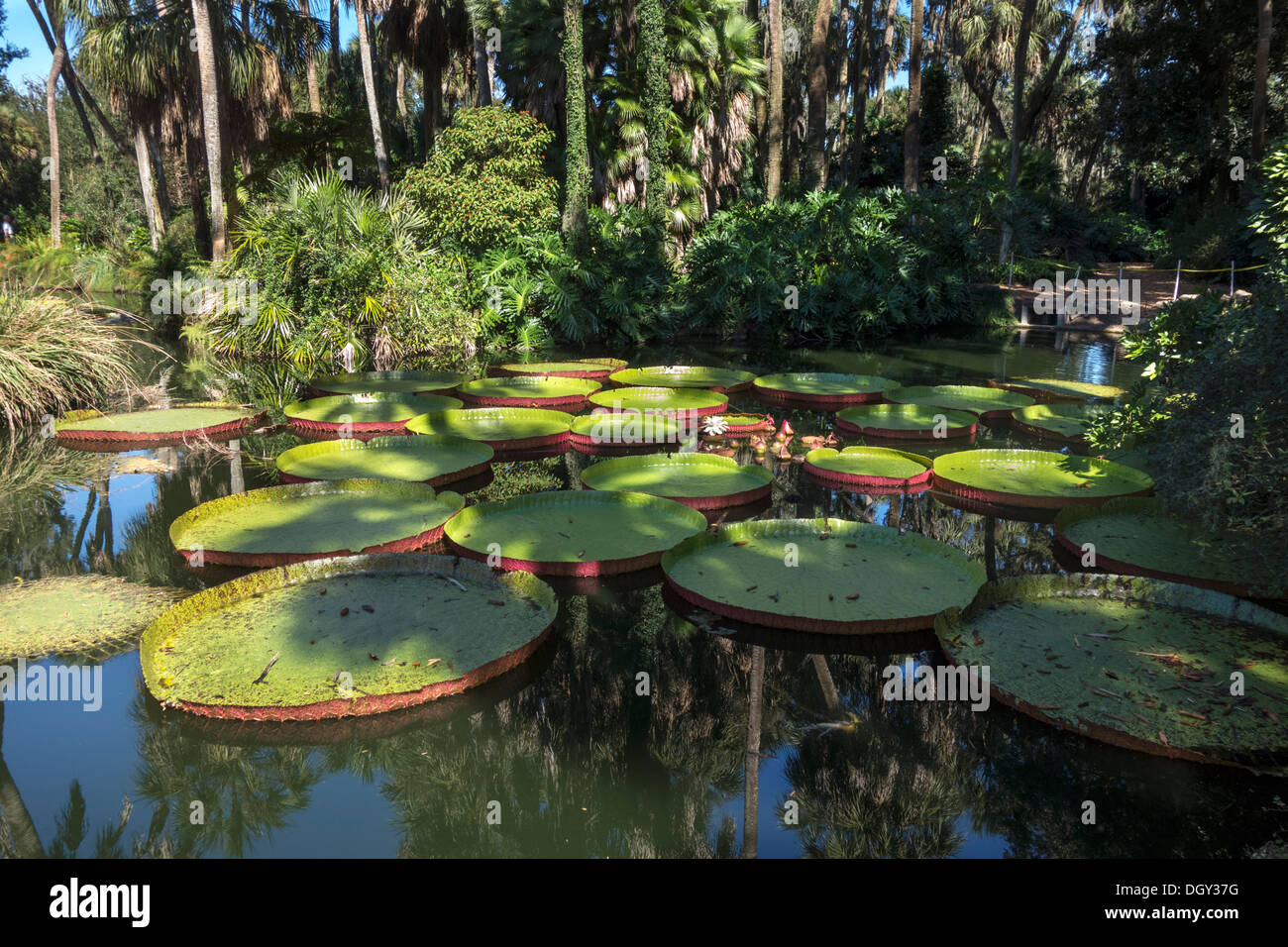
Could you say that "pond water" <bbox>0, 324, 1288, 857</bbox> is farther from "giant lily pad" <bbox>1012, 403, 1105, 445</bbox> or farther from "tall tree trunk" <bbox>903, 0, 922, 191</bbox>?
"tall tree trunk" <bbox>903, 0, 922, 191</bbox>

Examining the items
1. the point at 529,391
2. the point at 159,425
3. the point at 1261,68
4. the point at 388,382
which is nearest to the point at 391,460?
the point at 159,425

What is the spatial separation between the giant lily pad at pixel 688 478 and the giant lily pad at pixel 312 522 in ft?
4.49

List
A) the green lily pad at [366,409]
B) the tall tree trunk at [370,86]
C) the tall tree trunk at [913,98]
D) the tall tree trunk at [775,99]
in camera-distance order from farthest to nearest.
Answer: the tall tree trunk at [913,98] < the tall tree trunk at [370,86] < the tall tree trunk at [775,99] < the green lily pad at [366,409]

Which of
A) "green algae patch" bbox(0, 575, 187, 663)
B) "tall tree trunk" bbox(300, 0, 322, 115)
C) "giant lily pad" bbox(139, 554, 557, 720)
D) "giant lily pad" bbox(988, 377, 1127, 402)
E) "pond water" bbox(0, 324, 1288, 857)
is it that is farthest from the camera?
"tall tree trunk" bbox(300, 0, 322, 115)

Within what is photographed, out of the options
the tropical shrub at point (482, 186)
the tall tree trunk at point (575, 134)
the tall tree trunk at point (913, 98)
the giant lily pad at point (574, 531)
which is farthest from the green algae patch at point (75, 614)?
the tall tree trunk at point (913, 98)

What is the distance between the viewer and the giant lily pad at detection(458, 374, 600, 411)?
10.2 metres

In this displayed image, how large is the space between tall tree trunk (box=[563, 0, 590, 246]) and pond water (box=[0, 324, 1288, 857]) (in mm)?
14452

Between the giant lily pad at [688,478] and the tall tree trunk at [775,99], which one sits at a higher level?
the tall tree trunk at [775,99]

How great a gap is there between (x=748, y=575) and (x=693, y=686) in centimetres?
105

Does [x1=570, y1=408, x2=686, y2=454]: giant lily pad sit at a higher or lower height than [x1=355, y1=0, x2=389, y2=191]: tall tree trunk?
lower

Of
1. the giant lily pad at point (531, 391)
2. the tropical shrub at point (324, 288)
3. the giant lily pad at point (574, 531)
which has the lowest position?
the giant lily pad at point (574, 531)

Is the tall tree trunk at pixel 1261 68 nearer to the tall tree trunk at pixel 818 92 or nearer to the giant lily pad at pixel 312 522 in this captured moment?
the tall tree trunk at pixel 818 92

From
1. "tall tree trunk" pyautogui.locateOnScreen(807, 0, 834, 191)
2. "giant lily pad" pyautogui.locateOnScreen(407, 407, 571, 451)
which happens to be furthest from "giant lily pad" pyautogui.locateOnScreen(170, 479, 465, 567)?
"tall tree trunk" pyautogui.locateOnScreen(807, 0, 834, 191)

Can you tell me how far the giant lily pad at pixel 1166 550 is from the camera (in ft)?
15.3
